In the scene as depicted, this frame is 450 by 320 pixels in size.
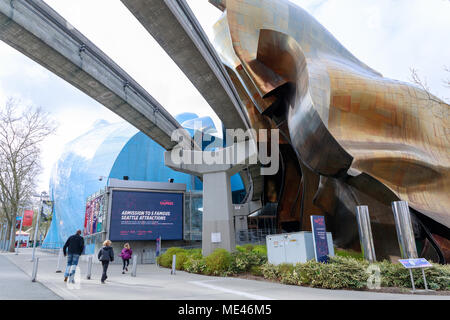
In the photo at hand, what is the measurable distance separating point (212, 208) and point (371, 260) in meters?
12.1

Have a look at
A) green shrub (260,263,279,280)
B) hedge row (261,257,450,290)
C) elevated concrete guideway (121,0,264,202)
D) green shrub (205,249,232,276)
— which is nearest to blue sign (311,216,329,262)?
hedge row (261,257,450,290)

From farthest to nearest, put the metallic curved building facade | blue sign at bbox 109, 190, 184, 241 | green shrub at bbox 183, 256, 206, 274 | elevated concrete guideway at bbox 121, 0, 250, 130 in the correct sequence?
blue sign at bbox 109, 190, 184, 241 → green shrub at bbox 183, 256, 206, 274 → elevated concrete guideway at bbox 121, 0, 250, 130 → the metallic curved building facade

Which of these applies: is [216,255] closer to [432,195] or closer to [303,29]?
[432,195]

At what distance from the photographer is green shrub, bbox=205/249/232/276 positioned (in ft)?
44.1

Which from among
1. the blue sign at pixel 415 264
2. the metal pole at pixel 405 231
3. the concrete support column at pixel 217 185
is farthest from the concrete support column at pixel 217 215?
the blue sign at pixel 415 264

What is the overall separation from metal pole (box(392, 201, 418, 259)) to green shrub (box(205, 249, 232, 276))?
7198 mm

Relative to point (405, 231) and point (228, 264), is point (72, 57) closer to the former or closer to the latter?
point (228, 264)

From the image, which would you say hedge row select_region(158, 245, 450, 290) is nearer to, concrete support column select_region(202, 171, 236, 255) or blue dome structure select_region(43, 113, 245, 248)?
concrete support column select_region(202, 171, 236, 255)

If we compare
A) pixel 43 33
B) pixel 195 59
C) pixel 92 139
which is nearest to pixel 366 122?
pixel 195 59

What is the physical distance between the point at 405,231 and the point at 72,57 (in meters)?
15.1

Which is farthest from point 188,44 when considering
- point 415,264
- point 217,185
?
point 415,264

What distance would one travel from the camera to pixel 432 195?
489 inches

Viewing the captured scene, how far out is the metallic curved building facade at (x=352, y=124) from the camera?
39.2 ft

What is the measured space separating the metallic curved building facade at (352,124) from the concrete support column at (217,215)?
24.2 feet
